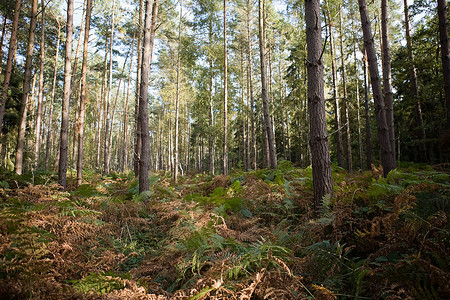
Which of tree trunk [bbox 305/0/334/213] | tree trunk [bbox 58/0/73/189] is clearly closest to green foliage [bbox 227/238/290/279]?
tree trunk [bbox 305/0/334/213]

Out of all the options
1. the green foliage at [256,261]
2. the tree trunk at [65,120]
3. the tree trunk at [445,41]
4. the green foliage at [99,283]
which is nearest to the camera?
the green foliage at [99,283]

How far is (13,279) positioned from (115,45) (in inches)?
910

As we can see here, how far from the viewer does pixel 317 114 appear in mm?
3836

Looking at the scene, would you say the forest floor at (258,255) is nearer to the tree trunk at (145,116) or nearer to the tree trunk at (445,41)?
the tree trunk at (145,116)

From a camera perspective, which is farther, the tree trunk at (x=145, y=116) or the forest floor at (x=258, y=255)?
the tree trunk at (x=145, y=116)

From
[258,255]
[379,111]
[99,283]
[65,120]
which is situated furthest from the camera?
[65,120]

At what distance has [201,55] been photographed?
51.8 feet

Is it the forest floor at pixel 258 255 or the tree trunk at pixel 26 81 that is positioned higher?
the tree trunk at pixel 26 81

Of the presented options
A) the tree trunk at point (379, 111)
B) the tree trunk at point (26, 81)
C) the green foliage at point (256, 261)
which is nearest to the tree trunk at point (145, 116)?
the tree trunk at point (26, 81)

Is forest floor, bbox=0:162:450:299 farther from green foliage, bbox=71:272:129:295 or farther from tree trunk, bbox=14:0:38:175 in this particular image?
tree trunk, bbox=14:0:38:175

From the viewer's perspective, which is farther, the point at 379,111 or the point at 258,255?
the point at 379,111

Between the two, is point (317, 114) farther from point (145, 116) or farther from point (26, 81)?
point (26, 81)

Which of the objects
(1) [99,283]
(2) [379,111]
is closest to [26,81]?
(1) [99,283]

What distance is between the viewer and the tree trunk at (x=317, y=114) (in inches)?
147
